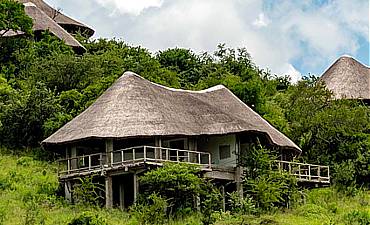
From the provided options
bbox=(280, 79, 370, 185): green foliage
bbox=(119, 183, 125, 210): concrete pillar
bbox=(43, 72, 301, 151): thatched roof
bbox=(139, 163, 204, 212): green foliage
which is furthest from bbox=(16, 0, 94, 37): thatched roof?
bbox=(139, 163, 204, 212): green foliage

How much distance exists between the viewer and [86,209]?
1130 inches

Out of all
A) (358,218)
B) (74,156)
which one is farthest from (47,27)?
Answer: (358,218)

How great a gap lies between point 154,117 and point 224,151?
10.8 ft

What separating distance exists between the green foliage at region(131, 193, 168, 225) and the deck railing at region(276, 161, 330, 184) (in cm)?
617

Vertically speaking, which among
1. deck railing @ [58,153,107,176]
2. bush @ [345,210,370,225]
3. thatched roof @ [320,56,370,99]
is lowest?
bush @ [345,210,370,225]

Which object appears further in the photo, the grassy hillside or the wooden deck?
→ the wooden deck

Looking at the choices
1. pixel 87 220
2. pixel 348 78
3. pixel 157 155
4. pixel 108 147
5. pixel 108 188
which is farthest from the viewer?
pixel 348 78

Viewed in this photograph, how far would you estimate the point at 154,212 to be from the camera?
1069 inches

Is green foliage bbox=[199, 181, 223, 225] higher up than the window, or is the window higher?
the window

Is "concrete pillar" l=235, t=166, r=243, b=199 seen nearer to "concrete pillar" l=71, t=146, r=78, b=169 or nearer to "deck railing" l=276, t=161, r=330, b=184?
"deck railing" l=276, t=161, r=330, b=184

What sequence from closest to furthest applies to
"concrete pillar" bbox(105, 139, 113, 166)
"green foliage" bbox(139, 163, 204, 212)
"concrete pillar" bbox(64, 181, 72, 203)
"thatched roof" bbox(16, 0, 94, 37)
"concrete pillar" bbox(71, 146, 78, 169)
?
1. "green foliage" bbox(139, 163, 204, 212)
2. "concrete pillar" bbox(105, 139, 113, 166)
3. "concrete pillar" bbox(64, 181, 72, 203)
4. "concrete pillar" bbox(71, 146, 78, 169)
5. "thatched roof" bbox(16, 0, 94, 37)

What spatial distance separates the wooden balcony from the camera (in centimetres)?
2933

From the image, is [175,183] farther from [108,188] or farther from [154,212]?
[108,188]

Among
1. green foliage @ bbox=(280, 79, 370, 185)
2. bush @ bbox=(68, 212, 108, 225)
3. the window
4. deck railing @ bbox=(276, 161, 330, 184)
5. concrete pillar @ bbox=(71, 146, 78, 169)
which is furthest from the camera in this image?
green foliage @ bbox=(280, 79, 370, 185)
